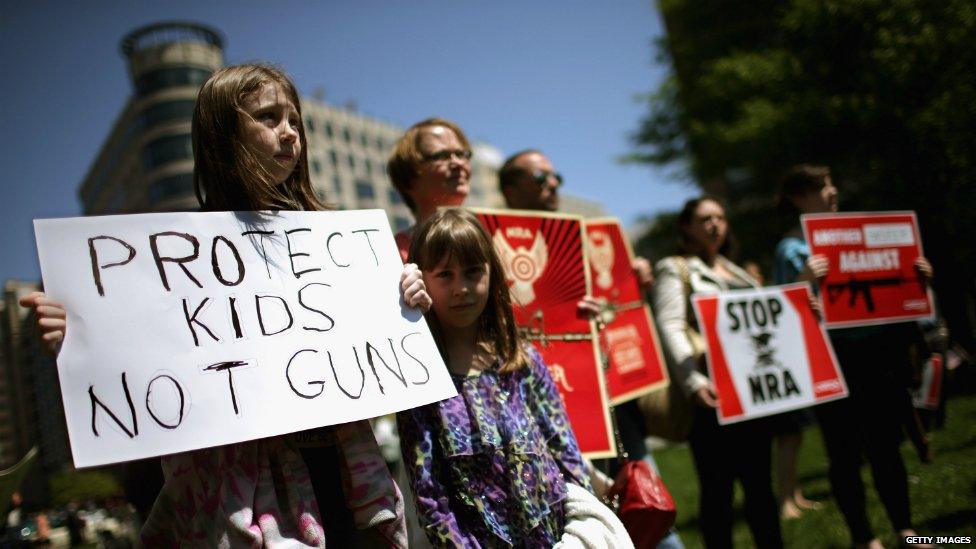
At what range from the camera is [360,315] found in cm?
179

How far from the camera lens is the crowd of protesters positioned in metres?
1.50

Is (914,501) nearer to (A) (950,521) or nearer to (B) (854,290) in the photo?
(A) (950,521)

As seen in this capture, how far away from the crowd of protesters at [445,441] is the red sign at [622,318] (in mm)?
119

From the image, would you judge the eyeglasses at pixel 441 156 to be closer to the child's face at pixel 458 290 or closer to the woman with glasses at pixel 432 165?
the woman with glasses at pixel 432 165

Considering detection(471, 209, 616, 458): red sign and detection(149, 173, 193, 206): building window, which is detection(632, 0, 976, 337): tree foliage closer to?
detection(471, 209, 616, 458): red sign

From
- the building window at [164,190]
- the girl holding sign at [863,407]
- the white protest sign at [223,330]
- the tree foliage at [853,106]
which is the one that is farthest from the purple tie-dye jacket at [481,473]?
the building window at [164,190]

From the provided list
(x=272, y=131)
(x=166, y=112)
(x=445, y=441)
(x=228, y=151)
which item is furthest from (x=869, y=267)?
(x=166, y=112)

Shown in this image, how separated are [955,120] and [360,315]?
3695 millimetres

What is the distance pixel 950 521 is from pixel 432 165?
3441mm

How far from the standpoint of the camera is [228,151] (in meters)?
1.78

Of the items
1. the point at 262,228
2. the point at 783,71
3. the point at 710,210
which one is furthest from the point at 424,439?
the point at 783,71

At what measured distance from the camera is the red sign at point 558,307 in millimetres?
2658

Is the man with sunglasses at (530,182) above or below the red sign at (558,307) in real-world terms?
above

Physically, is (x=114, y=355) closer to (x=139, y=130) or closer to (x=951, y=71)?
(x=951, y=71)
